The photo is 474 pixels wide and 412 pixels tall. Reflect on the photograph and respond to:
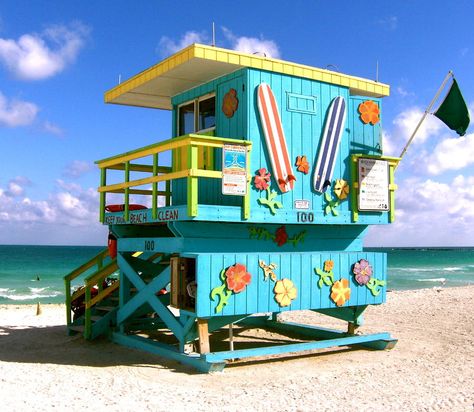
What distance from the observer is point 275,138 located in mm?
10891

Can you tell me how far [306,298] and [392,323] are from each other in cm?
570

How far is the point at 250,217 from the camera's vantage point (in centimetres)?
1040

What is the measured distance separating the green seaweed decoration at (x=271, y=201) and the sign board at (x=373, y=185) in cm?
189

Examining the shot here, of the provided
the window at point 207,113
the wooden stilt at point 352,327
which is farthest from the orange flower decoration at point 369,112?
the wooden stilt at point 352,327

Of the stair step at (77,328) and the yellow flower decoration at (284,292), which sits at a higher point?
the yellow flower decoration at (284,292)

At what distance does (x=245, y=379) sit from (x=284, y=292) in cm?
175

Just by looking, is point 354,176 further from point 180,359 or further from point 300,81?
point 180,359

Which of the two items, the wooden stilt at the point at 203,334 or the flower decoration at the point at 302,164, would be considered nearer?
the wooden stilt at the point at 203,334

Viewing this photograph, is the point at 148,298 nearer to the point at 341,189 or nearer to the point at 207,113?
the point at 207,113

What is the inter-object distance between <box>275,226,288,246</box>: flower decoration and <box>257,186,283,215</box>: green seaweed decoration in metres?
0.70

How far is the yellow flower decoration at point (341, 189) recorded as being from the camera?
11633 millimetres

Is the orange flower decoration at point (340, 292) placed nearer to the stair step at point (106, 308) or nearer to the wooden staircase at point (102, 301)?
the wooden staircase at point (102, 301)

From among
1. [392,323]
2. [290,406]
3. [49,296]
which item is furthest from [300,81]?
[49,296]

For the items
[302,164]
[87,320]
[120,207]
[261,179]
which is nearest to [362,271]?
[302,164]
